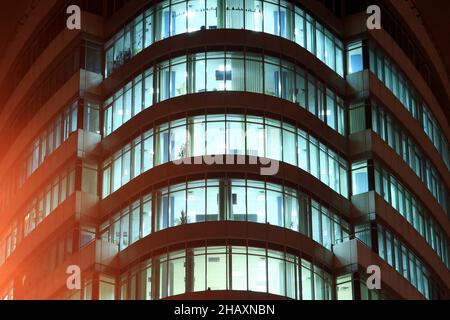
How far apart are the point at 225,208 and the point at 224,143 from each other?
3.56 meters

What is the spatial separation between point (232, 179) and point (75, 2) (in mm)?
17823

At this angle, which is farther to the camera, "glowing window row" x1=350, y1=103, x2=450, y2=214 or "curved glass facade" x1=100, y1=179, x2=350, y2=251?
"glowing window row" x1=350, y1=103, x2=450, y2=214

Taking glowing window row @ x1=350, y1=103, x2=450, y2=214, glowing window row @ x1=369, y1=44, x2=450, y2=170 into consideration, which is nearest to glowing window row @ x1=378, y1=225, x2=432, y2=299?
glowing window row @ x1=350, y1=103, x2=450, y2=214

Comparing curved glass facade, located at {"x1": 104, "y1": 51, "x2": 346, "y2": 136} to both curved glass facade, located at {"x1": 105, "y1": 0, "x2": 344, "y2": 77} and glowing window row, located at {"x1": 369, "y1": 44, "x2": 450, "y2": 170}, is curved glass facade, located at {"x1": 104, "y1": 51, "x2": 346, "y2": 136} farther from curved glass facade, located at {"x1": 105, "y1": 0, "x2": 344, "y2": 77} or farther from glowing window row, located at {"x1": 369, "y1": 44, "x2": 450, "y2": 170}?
glowing window row, located at {"x1": 369, "y1": 44, "x2": 450, "y2": 170}

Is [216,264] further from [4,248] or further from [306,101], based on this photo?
[4,248]

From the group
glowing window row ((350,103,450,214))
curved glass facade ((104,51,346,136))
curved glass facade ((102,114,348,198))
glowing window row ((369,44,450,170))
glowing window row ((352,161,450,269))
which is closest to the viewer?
curved glass facade ((102,114,348,198))

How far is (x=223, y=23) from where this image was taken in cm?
6844

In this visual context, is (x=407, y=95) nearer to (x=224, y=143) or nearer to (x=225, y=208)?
(x=224, y=143)

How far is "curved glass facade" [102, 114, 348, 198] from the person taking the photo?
214 ft

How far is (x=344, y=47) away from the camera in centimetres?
7419

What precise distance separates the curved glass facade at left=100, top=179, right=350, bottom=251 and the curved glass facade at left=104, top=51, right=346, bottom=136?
5.30 metres

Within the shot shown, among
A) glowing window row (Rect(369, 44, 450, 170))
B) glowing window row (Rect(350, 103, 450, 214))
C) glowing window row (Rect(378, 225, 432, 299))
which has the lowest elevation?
glowing window row (Rect(378, 225, 432, 299))

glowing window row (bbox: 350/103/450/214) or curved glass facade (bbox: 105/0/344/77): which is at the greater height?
curved glass facade (bbox: 105/0/344/77)
